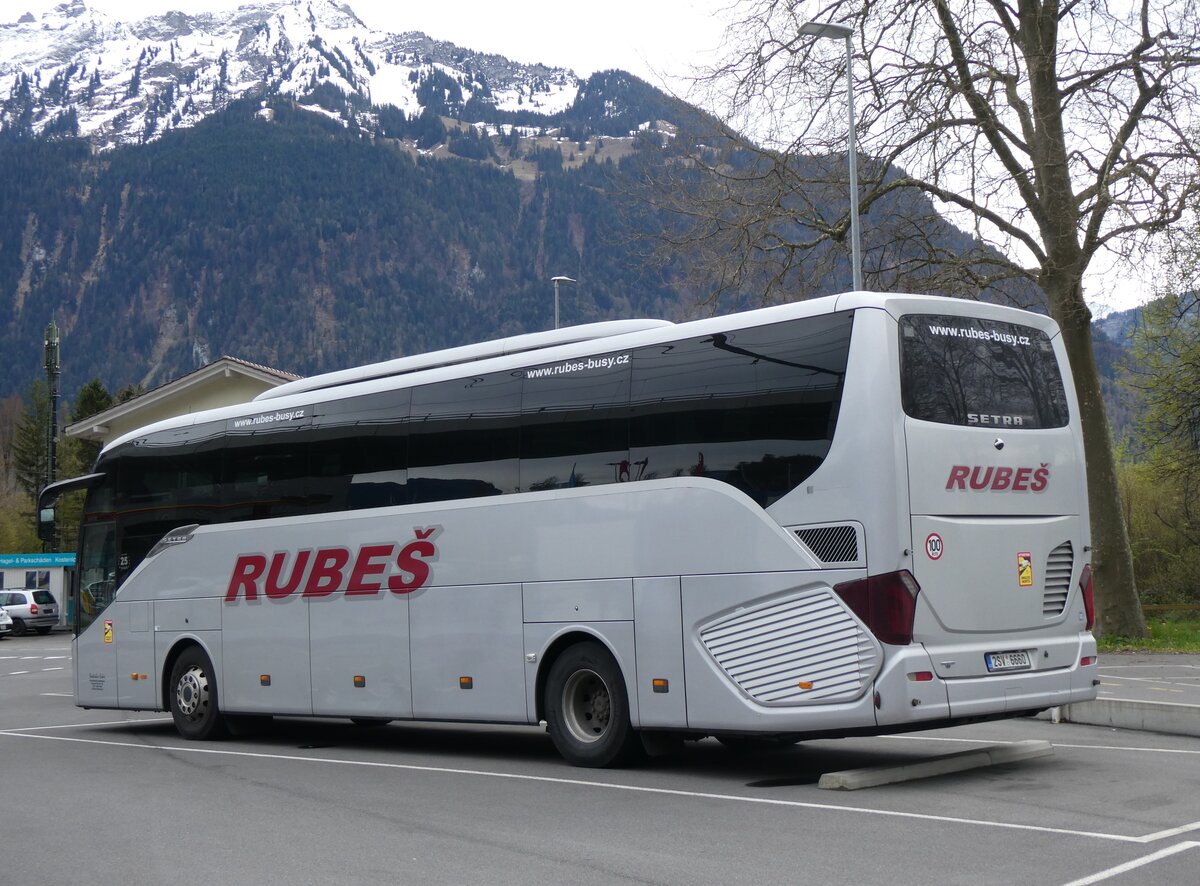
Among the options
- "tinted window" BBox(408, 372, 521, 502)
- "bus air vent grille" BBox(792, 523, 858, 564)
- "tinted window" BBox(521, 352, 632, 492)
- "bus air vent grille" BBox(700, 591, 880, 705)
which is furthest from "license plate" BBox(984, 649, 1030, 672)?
"tinted window" BBox(408, 372, 521, 502)

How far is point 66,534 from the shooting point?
77562mm

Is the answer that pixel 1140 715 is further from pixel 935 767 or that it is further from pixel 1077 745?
pixel 935 767

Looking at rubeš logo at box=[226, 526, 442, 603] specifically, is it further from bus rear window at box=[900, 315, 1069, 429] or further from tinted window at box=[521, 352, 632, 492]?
bus rear window at box=[900, 315, 1069, 429]

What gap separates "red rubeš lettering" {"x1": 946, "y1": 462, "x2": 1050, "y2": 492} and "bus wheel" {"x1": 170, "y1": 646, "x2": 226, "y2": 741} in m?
9.55

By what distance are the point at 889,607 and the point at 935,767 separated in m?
1.65

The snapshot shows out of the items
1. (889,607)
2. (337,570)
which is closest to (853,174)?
(337,570)

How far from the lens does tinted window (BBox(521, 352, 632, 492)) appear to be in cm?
1209

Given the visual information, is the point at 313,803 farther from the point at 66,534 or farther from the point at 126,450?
the point at 66,534

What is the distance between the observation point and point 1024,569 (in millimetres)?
10914

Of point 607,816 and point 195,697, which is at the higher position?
point 195,697

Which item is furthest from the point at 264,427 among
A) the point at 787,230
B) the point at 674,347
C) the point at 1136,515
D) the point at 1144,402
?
the point at 1136,515

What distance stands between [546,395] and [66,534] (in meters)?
71.0

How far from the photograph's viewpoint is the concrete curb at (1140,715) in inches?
545

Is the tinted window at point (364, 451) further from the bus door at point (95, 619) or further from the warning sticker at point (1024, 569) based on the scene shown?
the warning sticker at point (1024, 569)
